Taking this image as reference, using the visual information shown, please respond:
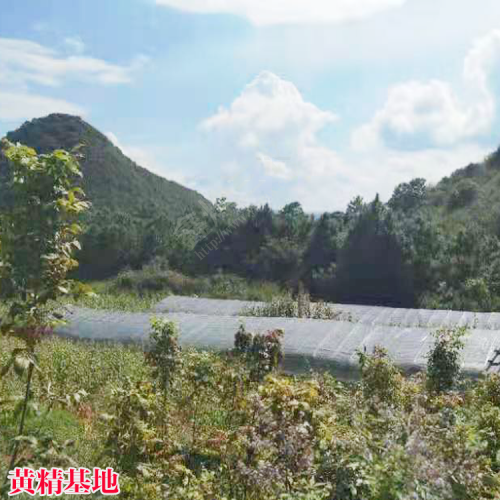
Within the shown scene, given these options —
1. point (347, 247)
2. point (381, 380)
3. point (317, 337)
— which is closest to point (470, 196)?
point (347, 247)

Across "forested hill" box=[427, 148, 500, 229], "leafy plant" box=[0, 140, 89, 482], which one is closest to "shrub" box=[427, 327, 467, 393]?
"leafy plant" box=[0, 140, 89, 482]

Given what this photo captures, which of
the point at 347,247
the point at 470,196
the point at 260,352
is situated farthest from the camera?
the point at 470,196

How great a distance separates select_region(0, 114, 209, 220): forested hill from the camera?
48.8 metres

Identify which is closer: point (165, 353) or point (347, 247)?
point (165, 353)

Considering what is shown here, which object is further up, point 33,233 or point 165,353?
point 33,233

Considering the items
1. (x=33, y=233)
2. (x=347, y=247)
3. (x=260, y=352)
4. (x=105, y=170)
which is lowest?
(x=260, y=352)

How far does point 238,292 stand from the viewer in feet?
69.1

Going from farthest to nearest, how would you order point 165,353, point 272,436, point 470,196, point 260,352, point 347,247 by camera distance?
point 470,196 < point 347,247 < point 260,352 < point 165,353 < point 272,436

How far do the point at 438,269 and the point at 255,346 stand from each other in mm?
13098

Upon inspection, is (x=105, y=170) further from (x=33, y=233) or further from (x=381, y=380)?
(x=33, y=233)

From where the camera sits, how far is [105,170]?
5041 cm

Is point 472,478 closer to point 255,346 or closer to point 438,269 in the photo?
point 255,346

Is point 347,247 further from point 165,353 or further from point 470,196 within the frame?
point 165,353

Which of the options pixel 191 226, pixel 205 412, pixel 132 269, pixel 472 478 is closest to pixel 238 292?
pixel 132 269
